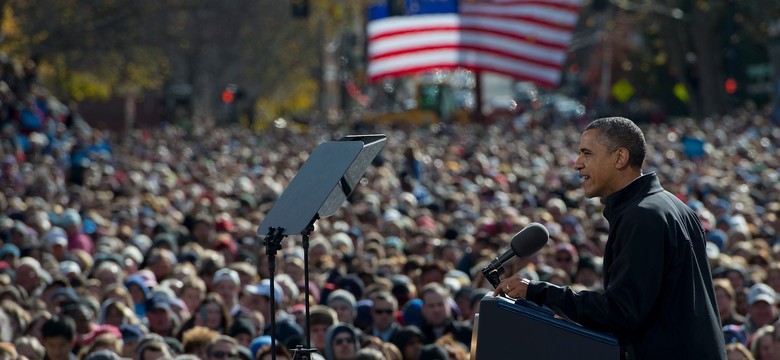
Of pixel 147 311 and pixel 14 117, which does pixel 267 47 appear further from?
pixel 147 311

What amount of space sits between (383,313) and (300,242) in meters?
7.04

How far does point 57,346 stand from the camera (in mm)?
10562

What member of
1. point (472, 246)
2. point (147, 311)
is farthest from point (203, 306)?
point (472, 246)

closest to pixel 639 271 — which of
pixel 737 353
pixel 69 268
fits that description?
pixel 737 353

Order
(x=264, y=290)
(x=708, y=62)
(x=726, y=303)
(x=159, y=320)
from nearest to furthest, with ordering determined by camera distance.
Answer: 1. (x=726, y=303)
2. (x=159, y=320)
3. (x=264, y=290)
4. (x=708, y=62)

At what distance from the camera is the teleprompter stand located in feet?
19.1

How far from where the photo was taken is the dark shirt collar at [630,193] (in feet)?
16.9

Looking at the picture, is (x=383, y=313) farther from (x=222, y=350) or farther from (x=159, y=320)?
(x=222, y=350)

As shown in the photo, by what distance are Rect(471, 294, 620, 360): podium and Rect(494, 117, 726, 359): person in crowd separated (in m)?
0.05

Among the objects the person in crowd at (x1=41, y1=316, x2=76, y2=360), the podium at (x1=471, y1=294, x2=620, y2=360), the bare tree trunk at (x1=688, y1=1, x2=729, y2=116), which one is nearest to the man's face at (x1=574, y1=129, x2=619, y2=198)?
the podium at (x1=471, y1=294, x2=620, y2=360)

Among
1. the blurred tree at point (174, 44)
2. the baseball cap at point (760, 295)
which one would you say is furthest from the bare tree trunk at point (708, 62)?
the baseball cap at point (760, 295)

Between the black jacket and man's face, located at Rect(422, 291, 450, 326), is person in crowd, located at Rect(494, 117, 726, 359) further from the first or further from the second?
man's face, located at Rect(422, 291, 450, 326)

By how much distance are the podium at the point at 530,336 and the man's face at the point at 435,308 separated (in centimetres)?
666

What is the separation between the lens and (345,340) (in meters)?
10.5
